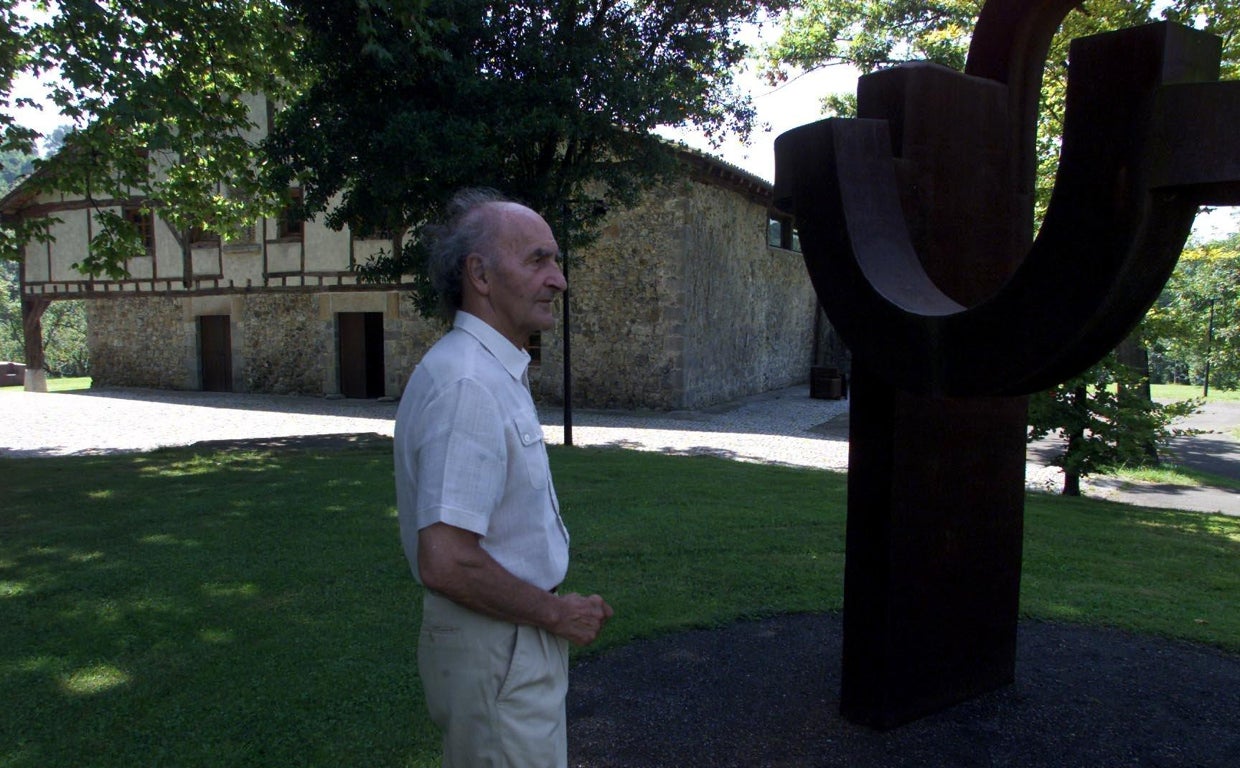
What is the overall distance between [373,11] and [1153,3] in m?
9.06

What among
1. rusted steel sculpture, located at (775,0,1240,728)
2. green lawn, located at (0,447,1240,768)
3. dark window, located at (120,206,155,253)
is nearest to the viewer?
rusted steel sculpture, located at (775,0,1240,728)

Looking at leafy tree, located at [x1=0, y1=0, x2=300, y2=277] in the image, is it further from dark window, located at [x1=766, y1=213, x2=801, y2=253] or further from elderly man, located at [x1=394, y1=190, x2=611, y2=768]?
dark window, located at [x1=766, y1=213, x2=801, y2=253]

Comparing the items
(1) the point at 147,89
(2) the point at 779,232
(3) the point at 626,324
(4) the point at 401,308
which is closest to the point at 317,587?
(1) the point at 147,89

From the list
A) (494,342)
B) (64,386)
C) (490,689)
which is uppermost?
(494,342)

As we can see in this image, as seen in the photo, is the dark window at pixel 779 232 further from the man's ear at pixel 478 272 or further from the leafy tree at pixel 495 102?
the man's ear at pixel 478 272

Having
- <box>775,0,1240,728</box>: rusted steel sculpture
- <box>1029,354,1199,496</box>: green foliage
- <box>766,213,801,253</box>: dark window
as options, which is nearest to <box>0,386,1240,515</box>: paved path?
<box>1029,354,1199,496</box>: green foliage

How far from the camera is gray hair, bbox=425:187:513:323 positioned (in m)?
1.77

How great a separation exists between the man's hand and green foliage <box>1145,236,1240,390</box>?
703 centimetres

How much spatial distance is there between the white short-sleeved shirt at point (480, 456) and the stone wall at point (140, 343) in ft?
72.9

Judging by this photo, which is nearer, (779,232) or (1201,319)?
(1201,319)

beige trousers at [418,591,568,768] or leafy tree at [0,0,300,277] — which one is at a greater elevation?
leafy tree at [0,0,300,277]

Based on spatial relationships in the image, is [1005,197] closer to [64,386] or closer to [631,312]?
[631,312]

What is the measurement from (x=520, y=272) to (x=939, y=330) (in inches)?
52.3

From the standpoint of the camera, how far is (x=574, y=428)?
14.1m
